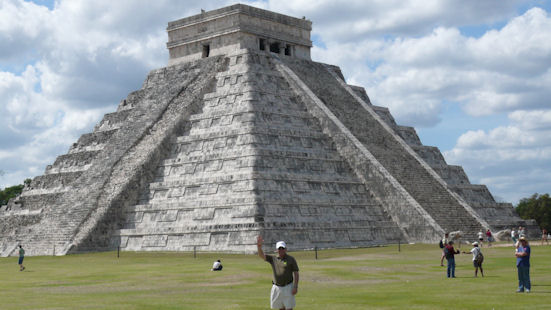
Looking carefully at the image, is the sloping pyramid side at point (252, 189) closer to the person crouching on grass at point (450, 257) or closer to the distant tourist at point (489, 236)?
the distant tourist at point (489, 236)

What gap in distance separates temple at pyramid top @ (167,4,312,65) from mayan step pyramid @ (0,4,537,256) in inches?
3.6

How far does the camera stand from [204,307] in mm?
15953

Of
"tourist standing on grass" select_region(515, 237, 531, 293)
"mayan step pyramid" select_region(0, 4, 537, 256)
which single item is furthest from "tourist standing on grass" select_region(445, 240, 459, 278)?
"mayan step pyramid" select_region(0, 4, 537, 256)

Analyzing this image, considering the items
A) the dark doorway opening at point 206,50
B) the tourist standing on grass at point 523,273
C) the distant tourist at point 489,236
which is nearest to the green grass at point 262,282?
the tourist standing on grass at point 523,273

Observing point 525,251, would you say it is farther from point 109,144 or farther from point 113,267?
point 109,144

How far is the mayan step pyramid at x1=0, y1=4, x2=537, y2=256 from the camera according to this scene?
3553 cm

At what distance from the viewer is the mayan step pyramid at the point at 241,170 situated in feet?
117

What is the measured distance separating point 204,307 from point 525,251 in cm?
770

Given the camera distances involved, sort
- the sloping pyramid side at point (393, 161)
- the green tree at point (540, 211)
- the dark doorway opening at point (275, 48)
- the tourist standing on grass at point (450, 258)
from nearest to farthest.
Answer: the tourist standing on grass at point (450, 258) → the sloping pyramid side at point (393, 161) → the dark doorway opening at point (275, 48) → the green tree at point (540, 211)

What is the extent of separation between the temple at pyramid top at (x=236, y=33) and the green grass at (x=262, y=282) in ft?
58.8

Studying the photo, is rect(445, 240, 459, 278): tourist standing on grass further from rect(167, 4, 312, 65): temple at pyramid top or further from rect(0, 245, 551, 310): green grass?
rect(167, 4, 312, 65): temple at pyramid top

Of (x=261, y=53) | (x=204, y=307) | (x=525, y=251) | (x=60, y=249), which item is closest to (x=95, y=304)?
(x=204, y=307)

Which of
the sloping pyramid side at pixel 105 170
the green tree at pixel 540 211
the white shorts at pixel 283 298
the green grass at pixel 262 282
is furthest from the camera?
the green tree at pixel 540 211

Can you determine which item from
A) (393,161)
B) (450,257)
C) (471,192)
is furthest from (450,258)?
(471,192)
